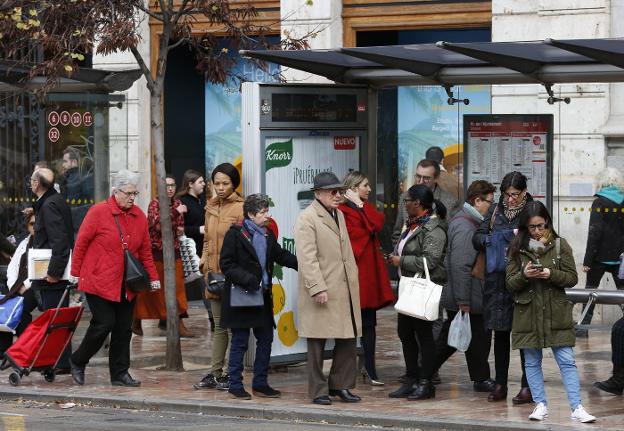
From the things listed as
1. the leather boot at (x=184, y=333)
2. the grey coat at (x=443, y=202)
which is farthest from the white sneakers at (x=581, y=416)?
the leather boot at (x=184, y=333)

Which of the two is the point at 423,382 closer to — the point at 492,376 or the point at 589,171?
the point at 492,376

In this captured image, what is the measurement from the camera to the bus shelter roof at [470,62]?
11882 mm

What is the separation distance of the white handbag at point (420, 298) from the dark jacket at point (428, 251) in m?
0.10

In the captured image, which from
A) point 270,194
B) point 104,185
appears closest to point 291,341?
point 270,194

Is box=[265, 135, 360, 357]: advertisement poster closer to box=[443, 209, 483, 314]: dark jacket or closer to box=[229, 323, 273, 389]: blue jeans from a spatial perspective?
box=[229, 323, 273, 389]: blue jeans

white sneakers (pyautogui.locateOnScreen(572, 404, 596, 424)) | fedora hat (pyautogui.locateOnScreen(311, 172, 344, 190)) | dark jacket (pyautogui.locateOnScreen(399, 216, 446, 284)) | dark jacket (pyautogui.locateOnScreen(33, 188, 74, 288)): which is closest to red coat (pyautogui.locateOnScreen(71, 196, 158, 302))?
dark jacket (pyautogui.locateOnScreen(33, 188, 74, 288))

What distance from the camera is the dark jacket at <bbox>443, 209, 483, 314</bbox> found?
40.0 ft

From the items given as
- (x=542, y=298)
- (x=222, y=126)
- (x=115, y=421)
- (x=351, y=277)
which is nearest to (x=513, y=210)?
(x=542, y=298)

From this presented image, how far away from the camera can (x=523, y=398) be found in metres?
11.9

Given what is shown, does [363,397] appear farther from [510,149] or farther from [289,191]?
[510,149]

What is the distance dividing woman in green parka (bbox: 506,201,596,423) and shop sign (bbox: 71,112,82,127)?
7.27m

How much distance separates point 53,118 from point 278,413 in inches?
276

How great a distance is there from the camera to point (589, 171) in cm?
1736

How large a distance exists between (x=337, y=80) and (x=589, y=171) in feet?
15.0
